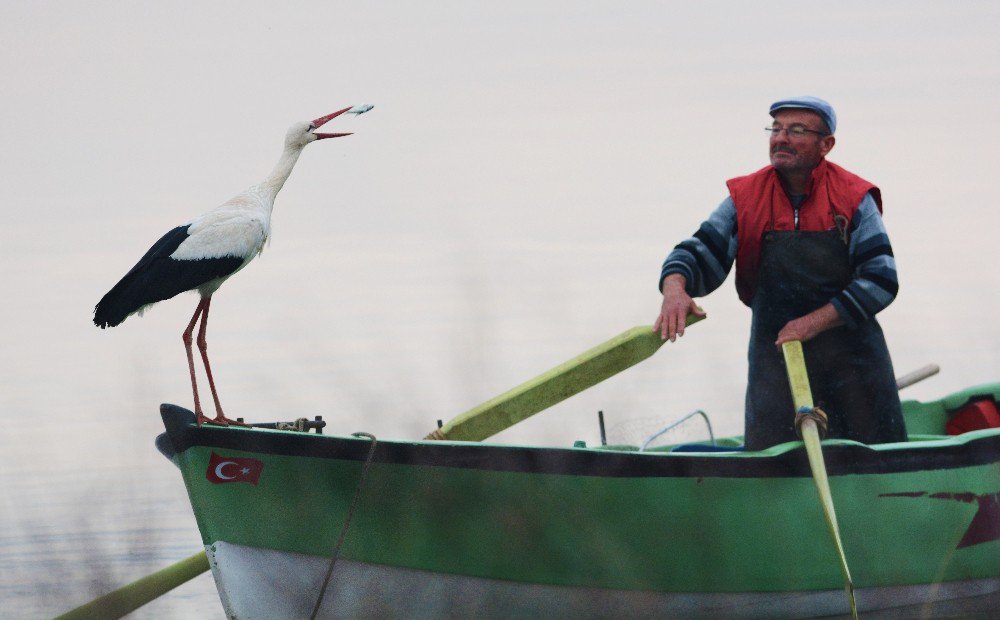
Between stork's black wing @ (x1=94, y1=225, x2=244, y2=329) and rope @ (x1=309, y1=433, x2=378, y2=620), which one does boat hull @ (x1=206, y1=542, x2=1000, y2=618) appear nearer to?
rope @ (x1=309, y1=433, x2=378, y2=620)

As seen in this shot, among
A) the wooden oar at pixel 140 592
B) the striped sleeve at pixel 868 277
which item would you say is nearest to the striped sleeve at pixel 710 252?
the striped sleeve at pixel 868 277

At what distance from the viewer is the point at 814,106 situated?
644 centimetres

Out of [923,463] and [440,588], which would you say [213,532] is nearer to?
[440,588]

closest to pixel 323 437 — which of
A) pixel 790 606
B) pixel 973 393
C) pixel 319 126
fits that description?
pixel 319 126

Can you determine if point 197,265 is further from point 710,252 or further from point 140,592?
point 710,252

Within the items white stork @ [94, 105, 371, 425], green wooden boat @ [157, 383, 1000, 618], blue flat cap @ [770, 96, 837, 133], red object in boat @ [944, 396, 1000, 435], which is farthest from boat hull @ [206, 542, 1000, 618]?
red object in boat @ [944, 396, 1000, 435]

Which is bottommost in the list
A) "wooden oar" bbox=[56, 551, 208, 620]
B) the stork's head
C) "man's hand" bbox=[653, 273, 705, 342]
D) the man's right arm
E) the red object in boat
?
the red object in boat

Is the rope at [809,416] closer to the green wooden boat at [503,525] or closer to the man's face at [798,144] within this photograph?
the green wooden boat at [503,525]

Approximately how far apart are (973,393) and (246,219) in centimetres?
485

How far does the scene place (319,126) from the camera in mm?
6387

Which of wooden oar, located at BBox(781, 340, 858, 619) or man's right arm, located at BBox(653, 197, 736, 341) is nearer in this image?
wooden oar, located at BBox(781, 340, 858, 619)

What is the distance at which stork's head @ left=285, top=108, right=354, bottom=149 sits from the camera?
20.8 ft

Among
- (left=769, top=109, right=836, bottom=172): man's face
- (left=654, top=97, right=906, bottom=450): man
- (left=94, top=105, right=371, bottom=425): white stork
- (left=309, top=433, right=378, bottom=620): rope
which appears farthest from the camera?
(left=769, top=109, right=836, bottom=172): man's face

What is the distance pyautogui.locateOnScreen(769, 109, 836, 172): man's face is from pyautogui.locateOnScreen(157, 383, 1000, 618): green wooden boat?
124 centimetres
